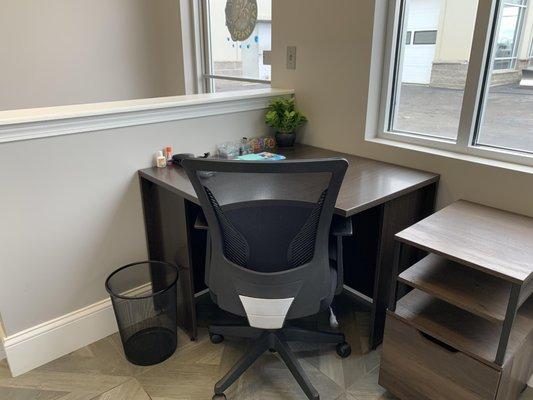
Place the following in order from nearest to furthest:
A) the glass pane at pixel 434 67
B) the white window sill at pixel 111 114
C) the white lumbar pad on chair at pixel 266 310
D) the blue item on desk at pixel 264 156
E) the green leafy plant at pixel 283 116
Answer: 1. the white lumbar pad on chair at pixel 266 310
2. the white window sill at pixel 111 114
3. the glass pane at pixel 434 67
4. the blue item on desk at pixel 264 156
5. the green leafy plant at pixel 283 116

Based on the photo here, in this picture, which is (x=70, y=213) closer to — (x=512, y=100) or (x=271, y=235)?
(x=271, y=235)

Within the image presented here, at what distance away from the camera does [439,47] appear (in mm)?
1886

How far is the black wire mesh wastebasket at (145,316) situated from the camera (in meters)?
1.89

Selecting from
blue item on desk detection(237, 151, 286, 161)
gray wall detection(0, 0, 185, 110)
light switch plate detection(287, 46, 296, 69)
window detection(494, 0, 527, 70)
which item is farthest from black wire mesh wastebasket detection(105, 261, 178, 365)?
gray wall detection(0, 0, 185, 110)

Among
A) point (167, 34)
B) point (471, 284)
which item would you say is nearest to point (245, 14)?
point (167, 34)

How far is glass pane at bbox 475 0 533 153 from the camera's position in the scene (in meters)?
1.64

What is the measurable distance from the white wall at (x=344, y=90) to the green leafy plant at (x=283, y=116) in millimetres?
116

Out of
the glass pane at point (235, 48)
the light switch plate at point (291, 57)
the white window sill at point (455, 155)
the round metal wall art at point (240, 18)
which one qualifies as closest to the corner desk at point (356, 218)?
the white window sill at point (455, 155)

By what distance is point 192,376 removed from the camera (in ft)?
5.89

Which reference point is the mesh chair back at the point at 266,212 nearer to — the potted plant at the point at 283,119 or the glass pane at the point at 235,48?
the potted plant at the point at 283,119

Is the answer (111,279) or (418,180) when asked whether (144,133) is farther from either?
(418,180)

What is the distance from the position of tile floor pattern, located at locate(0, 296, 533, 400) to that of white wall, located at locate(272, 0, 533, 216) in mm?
834

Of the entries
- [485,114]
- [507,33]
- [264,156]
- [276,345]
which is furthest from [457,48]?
[276,345]

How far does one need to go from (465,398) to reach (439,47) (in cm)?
145
